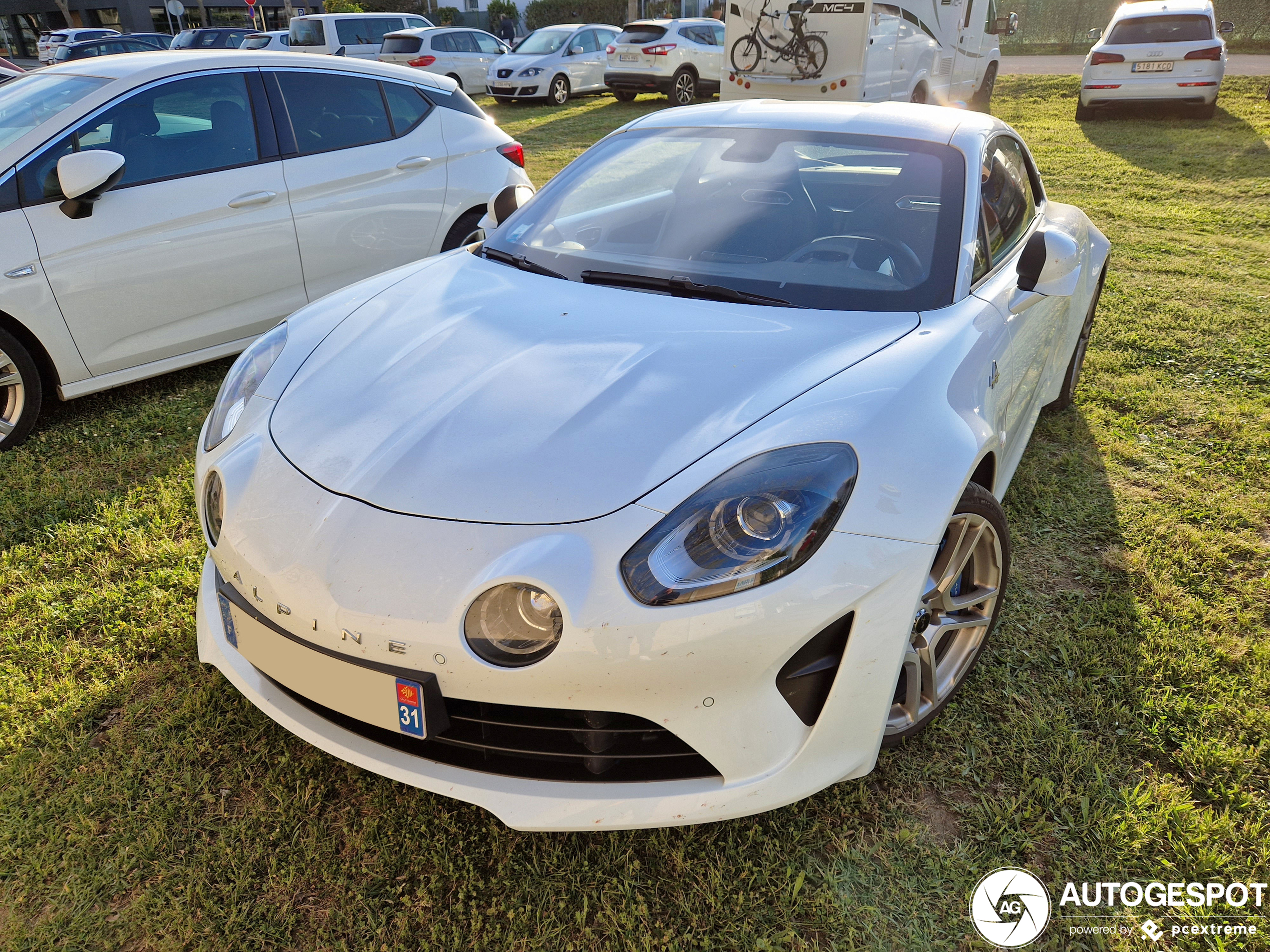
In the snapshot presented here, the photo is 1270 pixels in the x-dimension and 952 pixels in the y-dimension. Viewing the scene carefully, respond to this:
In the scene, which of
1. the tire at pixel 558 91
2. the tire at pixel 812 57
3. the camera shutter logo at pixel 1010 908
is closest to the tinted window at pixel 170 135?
the camera shutter logo at pixel 1010 908

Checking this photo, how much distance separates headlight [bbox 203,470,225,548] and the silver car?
613 inches

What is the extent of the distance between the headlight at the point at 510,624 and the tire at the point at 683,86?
15.1m

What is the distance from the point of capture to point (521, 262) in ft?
9.14

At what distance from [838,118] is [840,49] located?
8.50 metres

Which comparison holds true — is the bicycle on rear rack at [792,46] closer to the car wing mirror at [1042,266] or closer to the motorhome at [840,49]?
the motorhome at [840,49]

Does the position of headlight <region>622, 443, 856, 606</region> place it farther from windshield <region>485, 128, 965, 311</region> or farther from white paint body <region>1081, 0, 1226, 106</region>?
white paint body <region>1081, 0, 1226, 106</region>

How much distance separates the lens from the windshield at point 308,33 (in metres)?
16.2

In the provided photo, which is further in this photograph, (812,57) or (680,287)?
(812,57)

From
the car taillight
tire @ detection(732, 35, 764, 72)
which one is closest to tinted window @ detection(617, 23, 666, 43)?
tire @ detection(732, 35, 764, 72)

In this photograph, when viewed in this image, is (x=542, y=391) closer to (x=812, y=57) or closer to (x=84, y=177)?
(x=84, y=177)

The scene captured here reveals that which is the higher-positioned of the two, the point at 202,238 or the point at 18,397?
the point at 202,238

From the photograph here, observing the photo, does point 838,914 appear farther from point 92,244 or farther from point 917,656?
point 92,244

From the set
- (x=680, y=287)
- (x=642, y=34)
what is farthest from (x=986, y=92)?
(x=680, y=287)

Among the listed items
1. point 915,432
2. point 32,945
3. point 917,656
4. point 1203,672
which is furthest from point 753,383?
point 32,945
